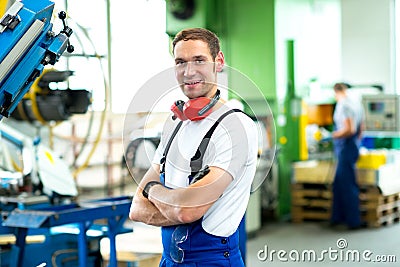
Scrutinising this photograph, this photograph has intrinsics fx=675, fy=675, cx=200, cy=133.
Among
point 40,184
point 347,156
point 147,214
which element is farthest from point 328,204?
point 147,214

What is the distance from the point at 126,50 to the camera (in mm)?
7324

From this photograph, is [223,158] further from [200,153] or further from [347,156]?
[347,156]

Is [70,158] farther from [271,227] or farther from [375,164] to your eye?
[375,164]

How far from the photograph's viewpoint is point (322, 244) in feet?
19.8

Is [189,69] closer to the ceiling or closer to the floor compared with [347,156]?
closer to the ceiling

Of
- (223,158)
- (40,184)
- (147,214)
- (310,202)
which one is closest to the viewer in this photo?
(223,158)

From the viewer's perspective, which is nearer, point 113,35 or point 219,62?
point 219,62

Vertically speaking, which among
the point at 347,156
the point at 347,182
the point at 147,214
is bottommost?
the point at 347,182

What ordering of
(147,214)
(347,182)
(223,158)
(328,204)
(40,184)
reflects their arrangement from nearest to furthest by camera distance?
(223,158) → (147,214) → (40,184) → (347,182) → (328,204)

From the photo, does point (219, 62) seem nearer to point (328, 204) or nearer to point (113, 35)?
point (328, 204)

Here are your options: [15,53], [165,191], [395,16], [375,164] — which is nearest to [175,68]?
[165,191]

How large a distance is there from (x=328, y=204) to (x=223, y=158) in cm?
523

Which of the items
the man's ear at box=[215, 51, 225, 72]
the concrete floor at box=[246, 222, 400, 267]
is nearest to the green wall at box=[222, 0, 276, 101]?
the concrete floor at box=[246, 222, 400, 267]

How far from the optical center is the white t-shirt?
200 cm
